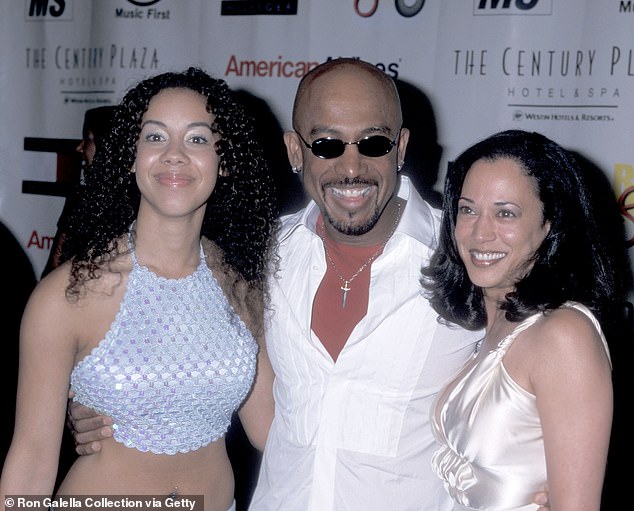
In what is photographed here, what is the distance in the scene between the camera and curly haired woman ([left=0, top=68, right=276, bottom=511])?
2043 millimetres

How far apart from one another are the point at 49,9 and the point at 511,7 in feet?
9.55

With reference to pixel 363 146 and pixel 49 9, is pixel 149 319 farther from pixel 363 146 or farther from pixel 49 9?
pixel 49 9

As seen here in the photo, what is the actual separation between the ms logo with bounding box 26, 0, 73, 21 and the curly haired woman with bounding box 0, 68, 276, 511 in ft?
9.79

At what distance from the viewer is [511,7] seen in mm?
3799

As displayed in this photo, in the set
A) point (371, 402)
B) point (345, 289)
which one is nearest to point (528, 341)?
point (371, 402)

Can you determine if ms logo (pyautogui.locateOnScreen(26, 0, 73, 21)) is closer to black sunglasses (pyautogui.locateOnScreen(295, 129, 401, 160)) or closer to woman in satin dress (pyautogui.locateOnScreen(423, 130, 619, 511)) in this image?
black sunglasses (pyautogui.locateOnScreen(295, 129, 401, 160))

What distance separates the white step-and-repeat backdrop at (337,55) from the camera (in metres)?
3.68

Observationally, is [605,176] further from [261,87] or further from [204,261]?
[204,261]

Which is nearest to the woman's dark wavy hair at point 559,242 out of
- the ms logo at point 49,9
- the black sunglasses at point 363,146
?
the black sunglasses at point 363,146

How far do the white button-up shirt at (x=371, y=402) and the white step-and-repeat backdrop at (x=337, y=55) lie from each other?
1673 mm

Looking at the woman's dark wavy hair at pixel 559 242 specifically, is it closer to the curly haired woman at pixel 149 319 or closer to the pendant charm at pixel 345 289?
the pendant charm at pixel 345 289

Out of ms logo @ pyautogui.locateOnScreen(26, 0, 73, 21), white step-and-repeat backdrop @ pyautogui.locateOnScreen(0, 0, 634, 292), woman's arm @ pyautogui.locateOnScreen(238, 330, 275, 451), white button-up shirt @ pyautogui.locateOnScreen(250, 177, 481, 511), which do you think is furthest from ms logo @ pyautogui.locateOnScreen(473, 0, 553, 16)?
ms logo @ pyautogui.locateOnScreen(26, 0, 73, 21)

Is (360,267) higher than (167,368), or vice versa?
(360,267)

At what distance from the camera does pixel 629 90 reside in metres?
3.60
